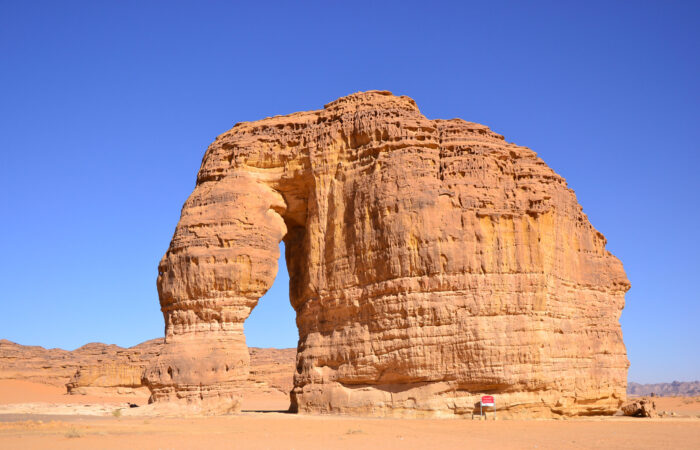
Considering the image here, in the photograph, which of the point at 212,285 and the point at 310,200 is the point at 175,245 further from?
the point at 310,200

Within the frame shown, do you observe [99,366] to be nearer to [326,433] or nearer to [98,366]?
[98,366]

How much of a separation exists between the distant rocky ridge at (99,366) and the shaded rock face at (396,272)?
18.7m

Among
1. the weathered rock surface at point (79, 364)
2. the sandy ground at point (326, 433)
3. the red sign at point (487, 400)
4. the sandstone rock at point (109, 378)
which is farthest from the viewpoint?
the weathered rock surface at point (79, 364)

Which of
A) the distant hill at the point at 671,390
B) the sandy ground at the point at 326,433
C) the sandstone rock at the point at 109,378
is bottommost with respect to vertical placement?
the distant hill at the point at 671,390

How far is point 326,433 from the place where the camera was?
54.4ft

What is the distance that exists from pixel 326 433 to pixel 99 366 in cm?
3617

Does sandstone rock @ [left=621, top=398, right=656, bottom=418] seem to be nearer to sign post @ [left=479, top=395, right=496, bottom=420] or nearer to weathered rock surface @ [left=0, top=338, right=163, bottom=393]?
sign post @ [left=479, top=395, right=496, bottom=420]

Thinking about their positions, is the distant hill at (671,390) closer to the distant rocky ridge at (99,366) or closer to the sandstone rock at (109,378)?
the distant rocky ridge at (99,366)

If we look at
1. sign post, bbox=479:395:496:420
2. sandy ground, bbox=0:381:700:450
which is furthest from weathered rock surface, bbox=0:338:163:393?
sign post, bbox=479:395:496:420

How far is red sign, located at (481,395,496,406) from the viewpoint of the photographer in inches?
822

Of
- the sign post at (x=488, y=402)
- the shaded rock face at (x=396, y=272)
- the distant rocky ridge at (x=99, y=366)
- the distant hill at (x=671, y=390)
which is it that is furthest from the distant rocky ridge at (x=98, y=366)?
the distant hill at (x=671, y=390)

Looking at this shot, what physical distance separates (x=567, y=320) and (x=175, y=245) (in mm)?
15366

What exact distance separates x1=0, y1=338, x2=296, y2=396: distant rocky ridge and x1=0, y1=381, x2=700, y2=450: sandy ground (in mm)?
23020

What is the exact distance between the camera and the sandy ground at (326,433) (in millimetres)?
14000
